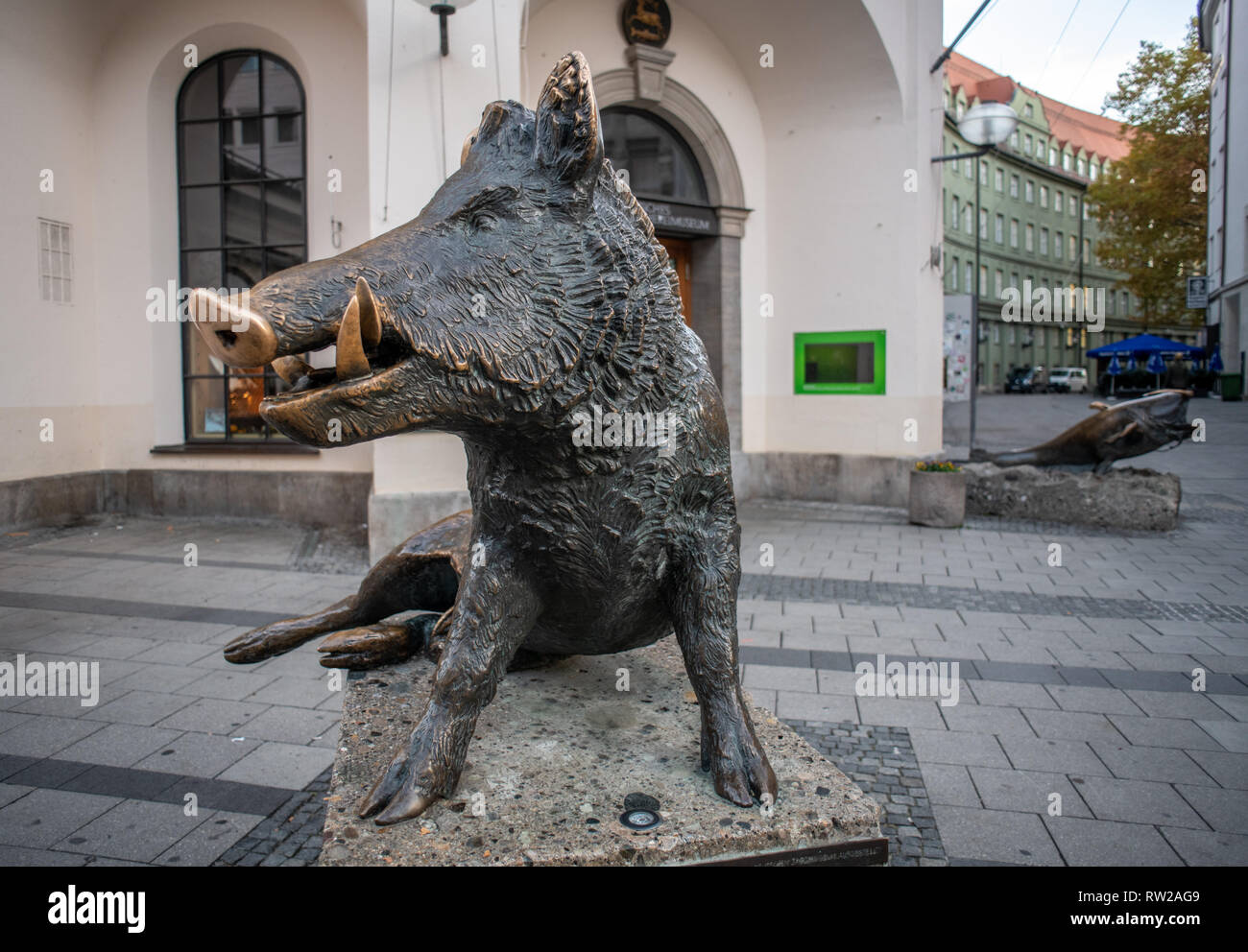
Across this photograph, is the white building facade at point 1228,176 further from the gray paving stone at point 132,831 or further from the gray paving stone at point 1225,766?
the gray paving stone at point 132,831

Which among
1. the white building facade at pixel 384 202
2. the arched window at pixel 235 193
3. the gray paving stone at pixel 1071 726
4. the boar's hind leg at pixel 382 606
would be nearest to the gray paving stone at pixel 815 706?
the gray paving stone at pixel 1071 726

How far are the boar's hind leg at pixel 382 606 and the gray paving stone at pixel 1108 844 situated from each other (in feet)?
6.84

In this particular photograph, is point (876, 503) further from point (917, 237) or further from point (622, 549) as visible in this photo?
point (622, 549)

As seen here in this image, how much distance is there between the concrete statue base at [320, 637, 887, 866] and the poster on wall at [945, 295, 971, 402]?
10.8m

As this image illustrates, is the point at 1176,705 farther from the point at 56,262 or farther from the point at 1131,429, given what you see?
the point at 56,262

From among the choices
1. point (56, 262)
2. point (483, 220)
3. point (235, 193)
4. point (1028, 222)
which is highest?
point (1028, 222)

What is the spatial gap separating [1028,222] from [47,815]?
170 feet

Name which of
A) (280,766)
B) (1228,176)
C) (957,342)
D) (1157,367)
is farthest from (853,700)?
(1157,367)

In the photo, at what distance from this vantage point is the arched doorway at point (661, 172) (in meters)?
9.27

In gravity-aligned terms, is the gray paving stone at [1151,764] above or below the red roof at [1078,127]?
below

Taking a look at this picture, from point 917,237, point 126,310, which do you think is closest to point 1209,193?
point 917,237

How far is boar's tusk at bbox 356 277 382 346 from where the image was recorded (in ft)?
4.27

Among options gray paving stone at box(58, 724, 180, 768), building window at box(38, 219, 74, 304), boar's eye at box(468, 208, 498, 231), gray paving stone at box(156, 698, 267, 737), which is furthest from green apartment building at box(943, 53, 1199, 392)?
boar's eye at box(468, 208, 498, 231)

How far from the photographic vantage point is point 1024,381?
4212 cm
